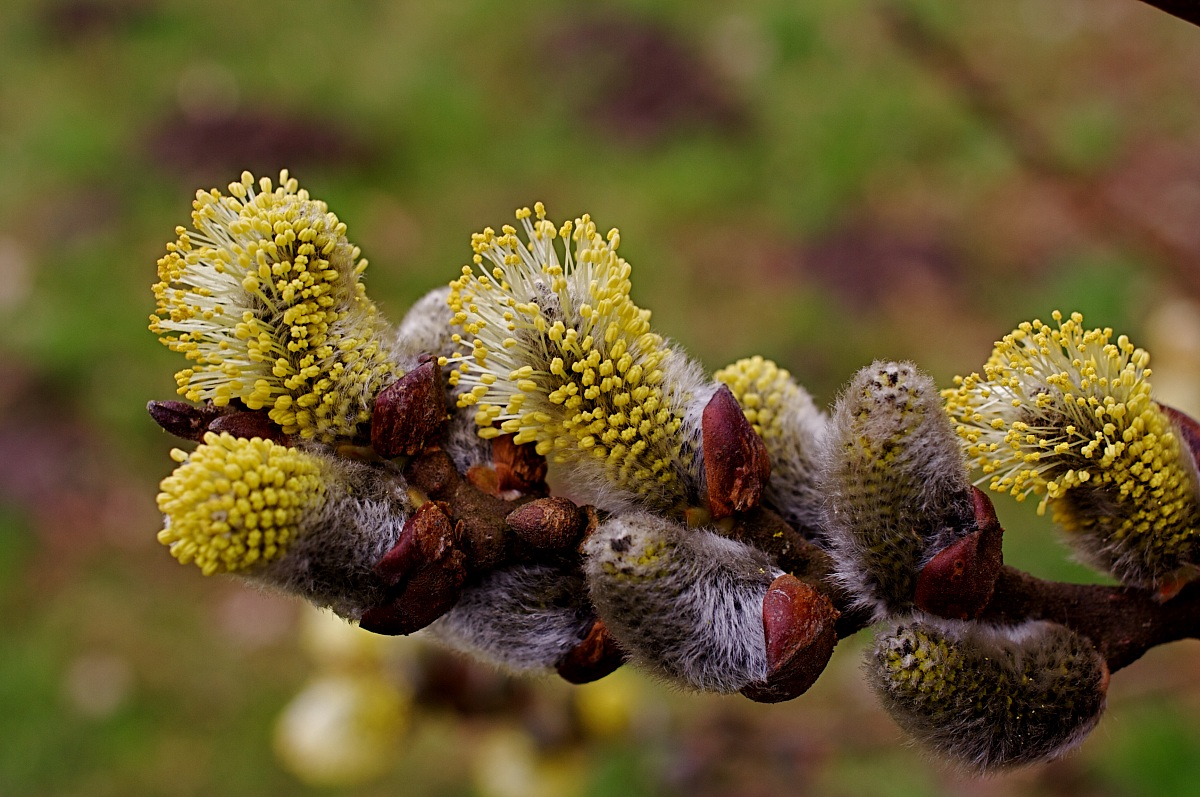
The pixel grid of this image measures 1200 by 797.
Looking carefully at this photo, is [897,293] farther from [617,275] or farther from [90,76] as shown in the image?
[90,76]

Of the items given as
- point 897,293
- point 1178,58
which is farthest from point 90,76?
point 1178,58

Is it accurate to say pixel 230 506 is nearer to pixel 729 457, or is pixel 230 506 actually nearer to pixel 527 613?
pixel 527 613

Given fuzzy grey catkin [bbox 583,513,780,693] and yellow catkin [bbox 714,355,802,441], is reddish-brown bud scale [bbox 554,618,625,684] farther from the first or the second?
yellow catkin [bbox 714,355,802,441]

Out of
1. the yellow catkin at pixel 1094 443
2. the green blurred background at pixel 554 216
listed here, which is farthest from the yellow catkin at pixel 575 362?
the green blurred background at pixel 554 216

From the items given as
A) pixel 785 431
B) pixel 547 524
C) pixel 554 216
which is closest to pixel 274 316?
pixel 547 524

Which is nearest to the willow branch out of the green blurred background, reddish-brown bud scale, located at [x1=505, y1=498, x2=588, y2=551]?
reddish-brown bud scale, located at [x1=505, y1=498, x2=588, y2=551]

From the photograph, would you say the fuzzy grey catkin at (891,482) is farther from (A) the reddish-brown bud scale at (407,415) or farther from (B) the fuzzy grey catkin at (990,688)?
(A) the reddish-brown bud scale at (407,415)
